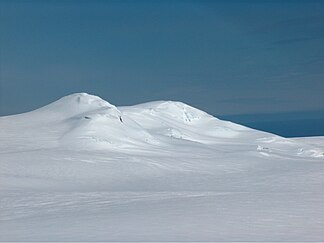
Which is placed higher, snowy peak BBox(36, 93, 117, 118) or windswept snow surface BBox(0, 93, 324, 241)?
snowy peak BBox(36, 93, 117, 118)

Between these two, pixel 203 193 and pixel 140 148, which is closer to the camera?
pixel 203 193

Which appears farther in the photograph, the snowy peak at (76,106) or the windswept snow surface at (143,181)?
the snowy peak at (76,106)

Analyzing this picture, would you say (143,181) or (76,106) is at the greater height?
(76,106)

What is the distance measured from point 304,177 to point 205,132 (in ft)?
61.7

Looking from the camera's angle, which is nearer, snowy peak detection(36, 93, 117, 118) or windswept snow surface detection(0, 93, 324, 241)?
windswept snow surface detection(0, 93, 324, 241)

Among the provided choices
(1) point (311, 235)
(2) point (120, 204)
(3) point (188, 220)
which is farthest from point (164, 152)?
(1) point (311, 235)

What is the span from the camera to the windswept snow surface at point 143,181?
10734 mm

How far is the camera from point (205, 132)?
39031 mm

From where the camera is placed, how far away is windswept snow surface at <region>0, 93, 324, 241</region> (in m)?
10.7

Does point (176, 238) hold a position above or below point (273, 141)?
below

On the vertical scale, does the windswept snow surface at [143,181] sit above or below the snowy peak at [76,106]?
below

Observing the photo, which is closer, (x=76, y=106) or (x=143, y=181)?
(x=143, y=181)

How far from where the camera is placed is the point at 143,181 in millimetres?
19766

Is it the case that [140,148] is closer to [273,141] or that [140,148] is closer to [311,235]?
[273,141]
